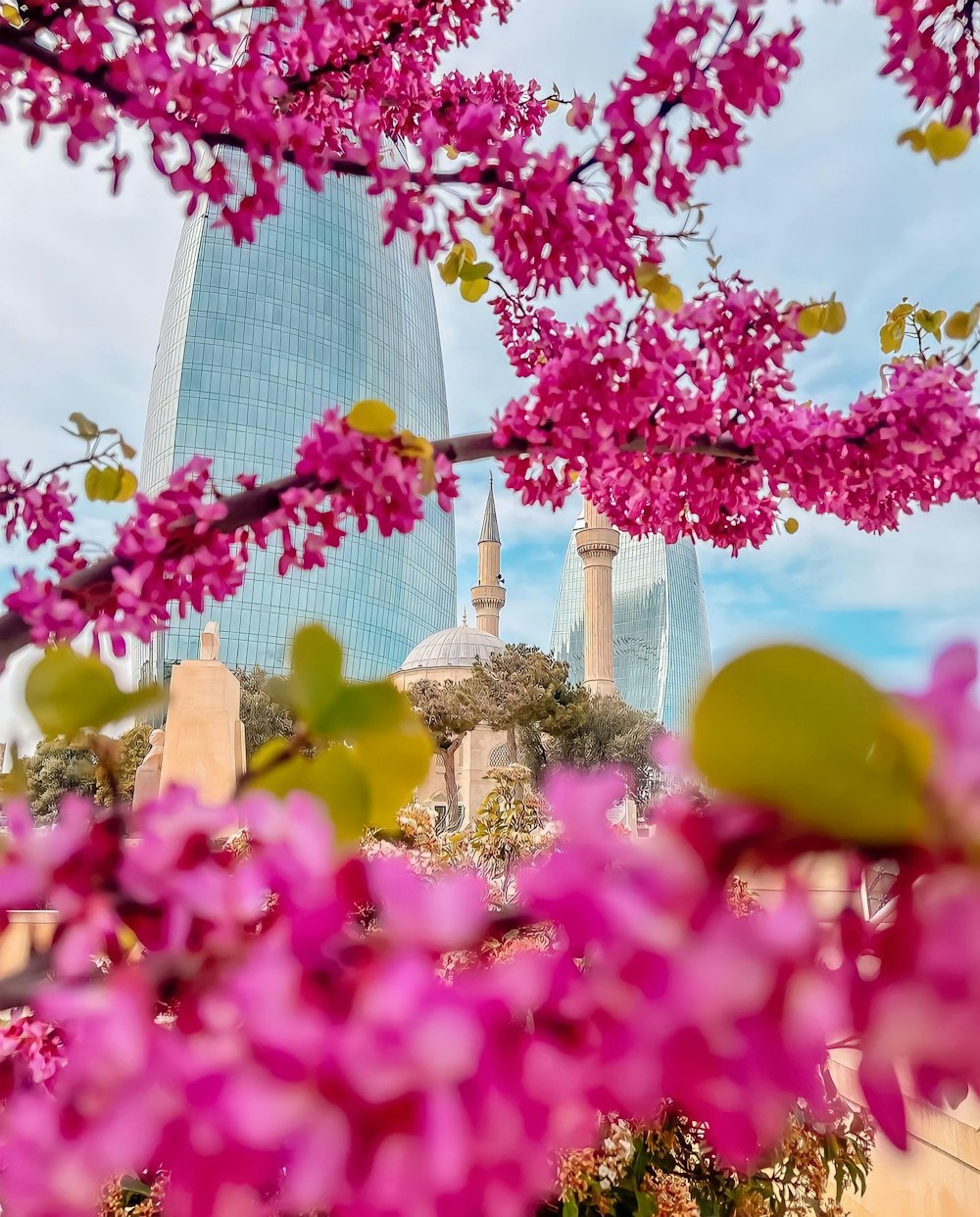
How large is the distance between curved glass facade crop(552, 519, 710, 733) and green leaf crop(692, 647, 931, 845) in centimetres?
5998

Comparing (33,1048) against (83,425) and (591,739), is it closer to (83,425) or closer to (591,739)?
(83,425)

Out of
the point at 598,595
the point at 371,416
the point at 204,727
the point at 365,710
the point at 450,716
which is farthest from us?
the point at 598,595

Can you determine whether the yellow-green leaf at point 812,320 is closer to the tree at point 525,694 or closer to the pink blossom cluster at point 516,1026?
the pink blossom cluster at point 516,1026

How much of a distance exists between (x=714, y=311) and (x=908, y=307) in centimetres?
39

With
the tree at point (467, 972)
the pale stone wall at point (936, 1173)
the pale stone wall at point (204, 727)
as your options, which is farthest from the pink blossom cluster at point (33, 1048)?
the pale stone wall at point (204, 727)

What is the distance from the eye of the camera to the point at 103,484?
1.46 metres

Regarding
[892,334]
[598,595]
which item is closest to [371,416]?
[892,334]

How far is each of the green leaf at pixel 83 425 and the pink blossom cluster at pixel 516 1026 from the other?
1279 millimetres

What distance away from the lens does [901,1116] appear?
308 millimetres

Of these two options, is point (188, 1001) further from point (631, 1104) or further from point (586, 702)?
point (586, 702)

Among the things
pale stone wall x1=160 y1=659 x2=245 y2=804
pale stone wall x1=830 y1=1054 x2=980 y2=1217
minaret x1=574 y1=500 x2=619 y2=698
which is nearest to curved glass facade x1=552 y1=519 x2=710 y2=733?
minaret x1=574 y1=500 x2=619 y2=698

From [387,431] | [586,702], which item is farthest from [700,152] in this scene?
[586,702]

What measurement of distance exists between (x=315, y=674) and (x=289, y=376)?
50.4 metres

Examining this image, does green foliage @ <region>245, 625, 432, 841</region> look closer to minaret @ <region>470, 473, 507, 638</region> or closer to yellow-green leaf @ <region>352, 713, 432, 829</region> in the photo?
yellow-green leaf @ <region>352, 713, 432, 829</region>
